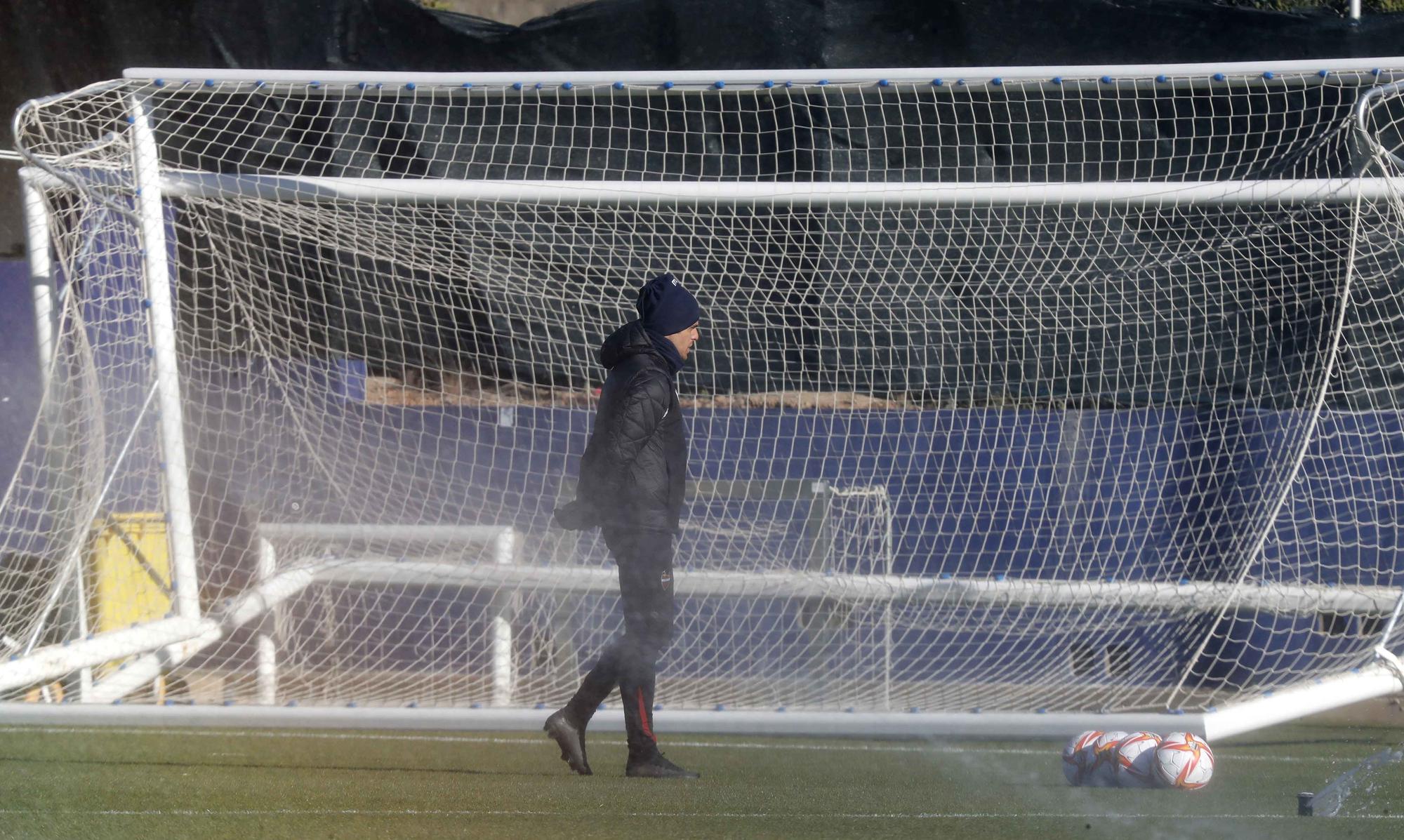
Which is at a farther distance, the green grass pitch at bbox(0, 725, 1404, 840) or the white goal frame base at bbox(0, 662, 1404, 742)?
the white goal frame base at bbox(0, 662, 1404, 742)

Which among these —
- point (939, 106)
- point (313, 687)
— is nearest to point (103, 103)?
point (313, 687)

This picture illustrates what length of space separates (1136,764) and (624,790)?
150cm

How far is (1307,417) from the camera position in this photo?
553 centimetres

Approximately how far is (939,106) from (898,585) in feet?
7.63

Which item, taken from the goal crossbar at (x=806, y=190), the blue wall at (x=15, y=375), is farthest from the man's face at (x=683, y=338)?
the blue wall at (x=15, y=375)

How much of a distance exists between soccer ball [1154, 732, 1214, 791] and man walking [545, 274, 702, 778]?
4.63 ft

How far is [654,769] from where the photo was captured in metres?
3.61

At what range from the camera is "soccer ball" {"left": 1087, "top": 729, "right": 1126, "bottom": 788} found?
3.60 m

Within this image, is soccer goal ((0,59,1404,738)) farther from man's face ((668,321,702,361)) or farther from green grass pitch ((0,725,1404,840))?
man's face ((668,321,702,361))

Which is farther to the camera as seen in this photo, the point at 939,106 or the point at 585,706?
the point at 939,106

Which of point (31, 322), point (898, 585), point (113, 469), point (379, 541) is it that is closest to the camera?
point (113, 469)

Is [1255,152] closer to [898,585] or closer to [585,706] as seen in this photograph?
[898,585]

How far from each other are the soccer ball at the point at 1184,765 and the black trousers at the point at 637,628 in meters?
1.49

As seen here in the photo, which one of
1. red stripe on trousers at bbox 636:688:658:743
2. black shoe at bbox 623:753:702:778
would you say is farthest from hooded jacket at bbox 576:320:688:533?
black shoe at bbox 623:753:702:778
